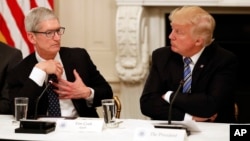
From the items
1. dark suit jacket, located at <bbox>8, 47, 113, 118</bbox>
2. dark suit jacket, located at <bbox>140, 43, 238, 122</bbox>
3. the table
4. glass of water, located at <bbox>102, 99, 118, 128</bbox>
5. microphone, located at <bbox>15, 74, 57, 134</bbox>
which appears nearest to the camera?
the table

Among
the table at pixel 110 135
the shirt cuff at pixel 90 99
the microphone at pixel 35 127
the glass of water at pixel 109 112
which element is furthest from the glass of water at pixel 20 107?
the shirt cuff at pixel 90 99

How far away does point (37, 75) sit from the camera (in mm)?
3213

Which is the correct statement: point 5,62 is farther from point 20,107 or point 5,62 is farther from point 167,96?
point 167,96

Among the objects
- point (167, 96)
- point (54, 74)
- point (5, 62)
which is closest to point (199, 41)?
point (167, 96)

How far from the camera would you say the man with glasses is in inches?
127

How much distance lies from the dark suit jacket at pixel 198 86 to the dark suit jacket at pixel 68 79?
35 cm

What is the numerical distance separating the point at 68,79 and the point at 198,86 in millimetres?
821

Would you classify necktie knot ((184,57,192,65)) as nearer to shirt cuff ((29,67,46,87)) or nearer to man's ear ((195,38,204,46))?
man's ear ((195,38,204,46))

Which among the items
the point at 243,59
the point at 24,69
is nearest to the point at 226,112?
the point at 24,69

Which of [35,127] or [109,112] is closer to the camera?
[35,127]

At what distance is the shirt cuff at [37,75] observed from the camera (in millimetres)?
3211

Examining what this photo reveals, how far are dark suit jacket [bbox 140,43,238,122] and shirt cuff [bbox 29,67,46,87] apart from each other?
0.63m

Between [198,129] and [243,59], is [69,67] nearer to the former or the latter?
[198,129]

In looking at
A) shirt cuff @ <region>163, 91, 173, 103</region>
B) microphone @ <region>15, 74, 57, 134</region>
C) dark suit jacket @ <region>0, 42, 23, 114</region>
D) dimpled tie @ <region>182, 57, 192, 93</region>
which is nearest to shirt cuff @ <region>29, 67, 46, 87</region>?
dark suit jacket @ <region>0, 42, 23, 114</region>
